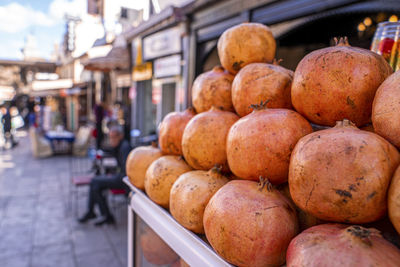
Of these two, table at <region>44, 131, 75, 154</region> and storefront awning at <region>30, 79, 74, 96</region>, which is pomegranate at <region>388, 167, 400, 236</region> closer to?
table at <region>44, 131, 75, 154</region>

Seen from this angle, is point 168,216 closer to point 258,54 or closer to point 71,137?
point 258,54

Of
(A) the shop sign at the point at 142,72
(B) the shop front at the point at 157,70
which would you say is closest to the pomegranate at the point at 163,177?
(B) the shop front at the point at 157,70

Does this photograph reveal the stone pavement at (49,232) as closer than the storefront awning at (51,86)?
Yes

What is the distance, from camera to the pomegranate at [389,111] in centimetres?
88

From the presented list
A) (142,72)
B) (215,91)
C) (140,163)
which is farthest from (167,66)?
(215,91)

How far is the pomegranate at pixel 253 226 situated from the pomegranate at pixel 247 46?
0.85 meters

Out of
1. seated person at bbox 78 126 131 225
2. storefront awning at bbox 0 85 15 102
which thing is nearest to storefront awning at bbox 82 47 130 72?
seated person at bbox 78 126 131 225

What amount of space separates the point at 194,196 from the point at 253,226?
39 cm

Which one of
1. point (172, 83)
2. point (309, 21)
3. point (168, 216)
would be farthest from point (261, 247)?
point (172, 83)

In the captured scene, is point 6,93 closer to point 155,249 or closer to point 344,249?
point 155,249

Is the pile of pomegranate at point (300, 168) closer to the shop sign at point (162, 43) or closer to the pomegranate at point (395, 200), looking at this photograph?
the pomegranate at point (395, 200)

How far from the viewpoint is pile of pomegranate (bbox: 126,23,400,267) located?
817 mm

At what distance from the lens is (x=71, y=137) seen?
11117mm

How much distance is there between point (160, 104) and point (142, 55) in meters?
1.82
